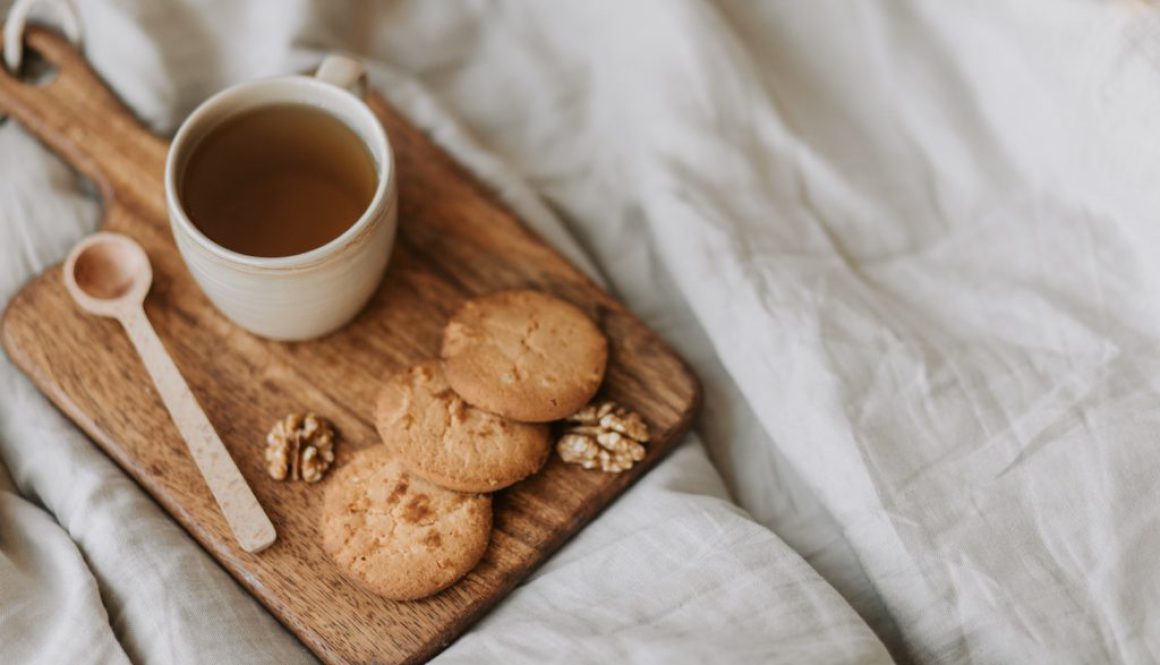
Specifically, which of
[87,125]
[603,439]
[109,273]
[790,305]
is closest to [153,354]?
[109,273]

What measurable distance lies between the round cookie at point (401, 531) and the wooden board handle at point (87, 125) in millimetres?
481

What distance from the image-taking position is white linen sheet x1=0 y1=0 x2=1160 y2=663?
0.97m

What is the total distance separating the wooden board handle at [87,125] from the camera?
122 cm

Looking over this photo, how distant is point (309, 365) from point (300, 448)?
0.11 meters

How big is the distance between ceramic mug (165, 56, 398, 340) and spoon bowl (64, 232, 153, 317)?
0.35 ft

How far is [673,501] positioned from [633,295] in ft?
1.09

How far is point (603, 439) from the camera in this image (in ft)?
3.49

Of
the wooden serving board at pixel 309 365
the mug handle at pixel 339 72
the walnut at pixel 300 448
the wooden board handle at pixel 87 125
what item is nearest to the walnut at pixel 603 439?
the wooden serving board at pixel 309 365

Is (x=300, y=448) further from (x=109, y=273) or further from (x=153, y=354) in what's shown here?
(x=109, y=273)

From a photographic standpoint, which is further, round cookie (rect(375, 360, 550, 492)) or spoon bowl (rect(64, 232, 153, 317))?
spoon bowl (rect(64, 232, 153, 317))

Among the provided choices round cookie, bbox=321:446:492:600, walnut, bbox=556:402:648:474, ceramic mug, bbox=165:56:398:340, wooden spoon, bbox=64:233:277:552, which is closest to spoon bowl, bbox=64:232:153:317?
wooden spoon, bbox=64:233:277:552

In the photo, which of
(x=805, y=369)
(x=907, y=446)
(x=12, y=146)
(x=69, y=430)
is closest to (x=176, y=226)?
(x=69, y=430)

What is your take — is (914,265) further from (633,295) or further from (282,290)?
(282,290)

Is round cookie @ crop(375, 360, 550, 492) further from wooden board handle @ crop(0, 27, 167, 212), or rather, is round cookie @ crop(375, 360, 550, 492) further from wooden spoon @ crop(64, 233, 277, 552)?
wooden board handle @ crop(0, 27, 167, 212)
